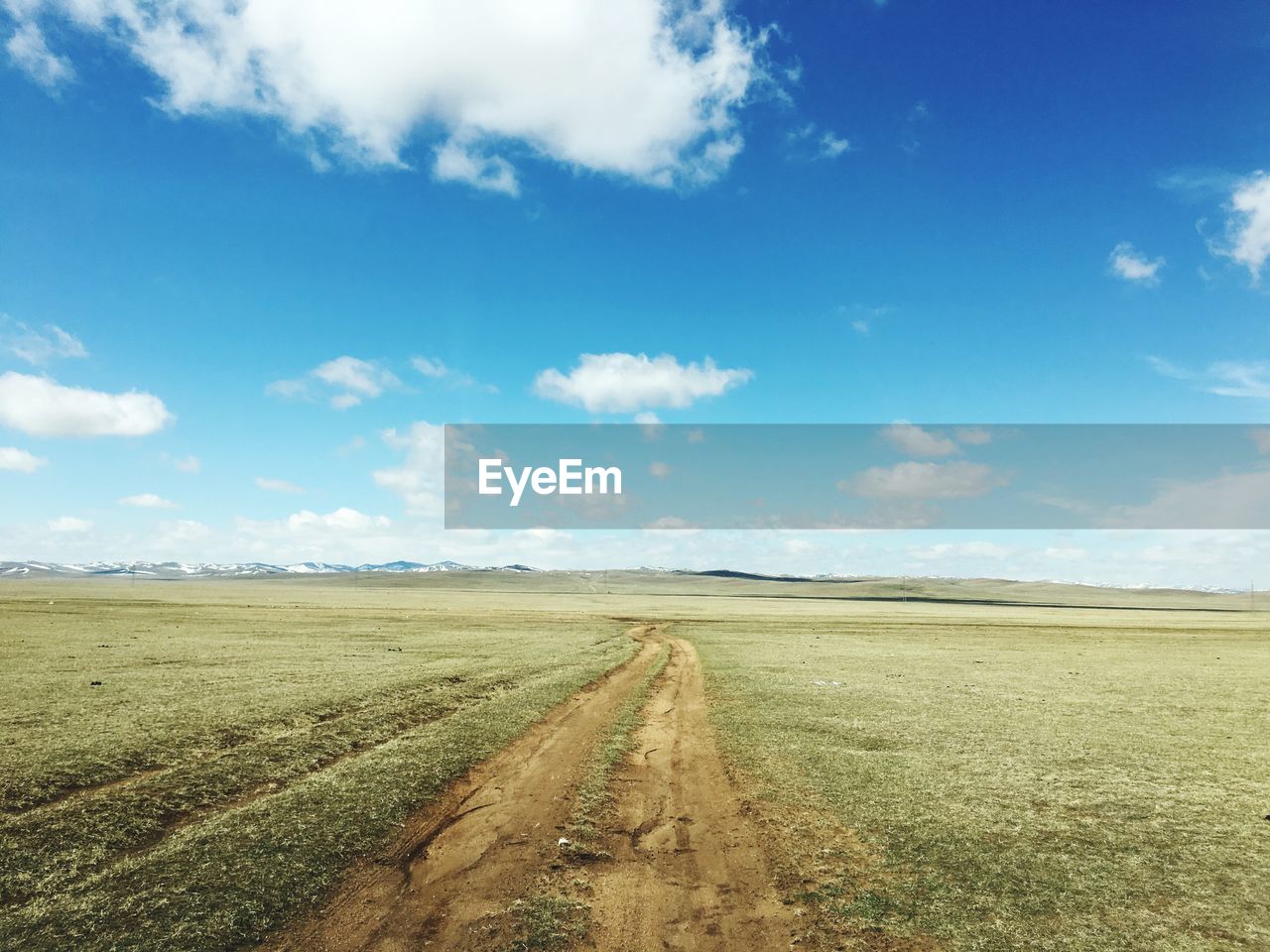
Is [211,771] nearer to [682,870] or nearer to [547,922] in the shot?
[547,922]

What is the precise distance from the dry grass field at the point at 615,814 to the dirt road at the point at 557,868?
0.06m

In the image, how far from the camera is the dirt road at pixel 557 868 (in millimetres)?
8234

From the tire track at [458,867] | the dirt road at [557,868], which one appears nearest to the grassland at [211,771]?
the tire track at [458,867]

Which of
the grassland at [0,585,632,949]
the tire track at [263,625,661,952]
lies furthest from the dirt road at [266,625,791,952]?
the grassland at [0,585,632,949]

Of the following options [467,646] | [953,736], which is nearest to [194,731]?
[953,736]

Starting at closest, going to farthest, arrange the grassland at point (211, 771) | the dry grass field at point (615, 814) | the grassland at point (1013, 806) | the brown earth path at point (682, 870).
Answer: the brown earth path at point (682, 870)
the dry grass field at point (615, 814)
the grassland at point (211, 771)
the grassland at point (1013, 806)

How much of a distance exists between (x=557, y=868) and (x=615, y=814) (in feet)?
8.42

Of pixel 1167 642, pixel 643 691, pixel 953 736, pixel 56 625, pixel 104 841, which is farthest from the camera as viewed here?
pixel 1167 642

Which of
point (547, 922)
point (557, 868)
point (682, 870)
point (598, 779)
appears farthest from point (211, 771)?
point (682, 870)

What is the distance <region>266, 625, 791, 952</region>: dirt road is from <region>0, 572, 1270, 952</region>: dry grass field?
61mm

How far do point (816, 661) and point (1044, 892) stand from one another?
3059 centimetres

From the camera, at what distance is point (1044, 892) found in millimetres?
9586

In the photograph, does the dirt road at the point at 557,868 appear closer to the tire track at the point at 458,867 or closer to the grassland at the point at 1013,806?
the tire track at the point at 458,867

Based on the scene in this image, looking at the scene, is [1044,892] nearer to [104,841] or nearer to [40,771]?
[104,841]
